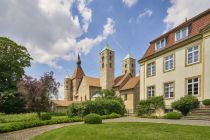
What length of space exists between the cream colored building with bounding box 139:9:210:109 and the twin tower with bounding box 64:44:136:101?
27673mm

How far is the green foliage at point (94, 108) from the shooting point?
26.6 metres

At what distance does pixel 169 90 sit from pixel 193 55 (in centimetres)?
545

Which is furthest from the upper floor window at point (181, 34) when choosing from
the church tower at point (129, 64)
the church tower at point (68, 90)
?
the church tower at point (68, 90)

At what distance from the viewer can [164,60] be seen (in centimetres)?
2762

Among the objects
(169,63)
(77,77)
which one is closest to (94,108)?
(169,63)

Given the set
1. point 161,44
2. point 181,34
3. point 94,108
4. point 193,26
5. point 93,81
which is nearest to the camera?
point 193,26

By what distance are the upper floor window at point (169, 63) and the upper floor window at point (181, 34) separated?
2205 mm

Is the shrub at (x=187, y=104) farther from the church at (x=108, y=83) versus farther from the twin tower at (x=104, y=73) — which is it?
the twin tower at (x=104, y=73)

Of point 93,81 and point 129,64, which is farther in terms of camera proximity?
point 129,64

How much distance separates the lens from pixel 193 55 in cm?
2325

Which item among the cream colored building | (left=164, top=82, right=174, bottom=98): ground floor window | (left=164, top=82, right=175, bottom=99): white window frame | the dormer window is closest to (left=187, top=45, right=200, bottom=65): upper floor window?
the cream colored building

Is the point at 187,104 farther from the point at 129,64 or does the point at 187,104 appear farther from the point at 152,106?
the point at 129,64

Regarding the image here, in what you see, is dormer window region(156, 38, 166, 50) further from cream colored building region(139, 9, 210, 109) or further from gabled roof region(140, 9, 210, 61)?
gabled roof region(140, 9, 210, 61)

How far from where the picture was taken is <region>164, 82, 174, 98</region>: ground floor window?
2610 cm
